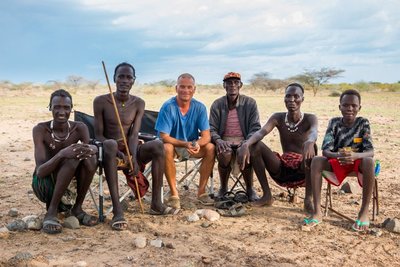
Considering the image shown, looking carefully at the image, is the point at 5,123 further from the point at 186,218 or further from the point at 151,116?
the point at 186,218

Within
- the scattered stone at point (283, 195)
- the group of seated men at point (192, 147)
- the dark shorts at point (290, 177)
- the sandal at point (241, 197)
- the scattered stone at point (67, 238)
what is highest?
the group of seated men at point (192, 147)

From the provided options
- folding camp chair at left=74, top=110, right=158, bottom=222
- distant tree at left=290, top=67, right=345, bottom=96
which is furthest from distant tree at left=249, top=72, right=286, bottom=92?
folding camp chair at left=74, top=110, right=158, bottom=222

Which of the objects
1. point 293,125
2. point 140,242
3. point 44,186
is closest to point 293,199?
point 293,125

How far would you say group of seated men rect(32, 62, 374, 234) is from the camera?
14.6ft

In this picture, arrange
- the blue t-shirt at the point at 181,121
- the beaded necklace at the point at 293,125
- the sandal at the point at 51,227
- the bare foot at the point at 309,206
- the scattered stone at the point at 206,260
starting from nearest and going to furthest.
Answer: the scattered stone at the point at 206,260, the sandal at the point at 51,227, the bare foot at the point at 309,206, the beaded necklace at the point at 293,125, the blue t-shirt at the point at 181,121

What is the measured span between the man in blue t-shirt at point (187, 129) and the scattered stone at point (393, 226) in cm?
184

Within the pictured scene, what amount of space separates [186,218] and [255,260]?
49.1 inches

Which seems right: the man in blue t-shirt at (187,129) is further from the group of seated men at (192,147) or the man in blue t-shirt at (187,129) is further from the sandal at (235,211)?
the sandal at (235,211)

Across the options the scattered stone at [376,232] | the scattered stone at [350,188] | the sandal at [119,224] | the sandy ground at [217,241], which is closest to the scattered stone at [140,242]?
the sandy ground at [217,241]

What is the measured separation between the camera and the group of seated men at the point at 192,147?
4445mm

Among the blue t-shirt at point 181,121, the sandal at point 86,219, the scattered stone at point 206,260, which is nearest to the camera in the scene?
the scattered stone at point 206,260

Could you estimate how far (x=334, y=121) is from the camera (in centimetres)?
492

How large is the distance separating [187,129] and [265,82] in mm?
42909

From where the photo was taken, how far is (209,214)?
15.9ft
